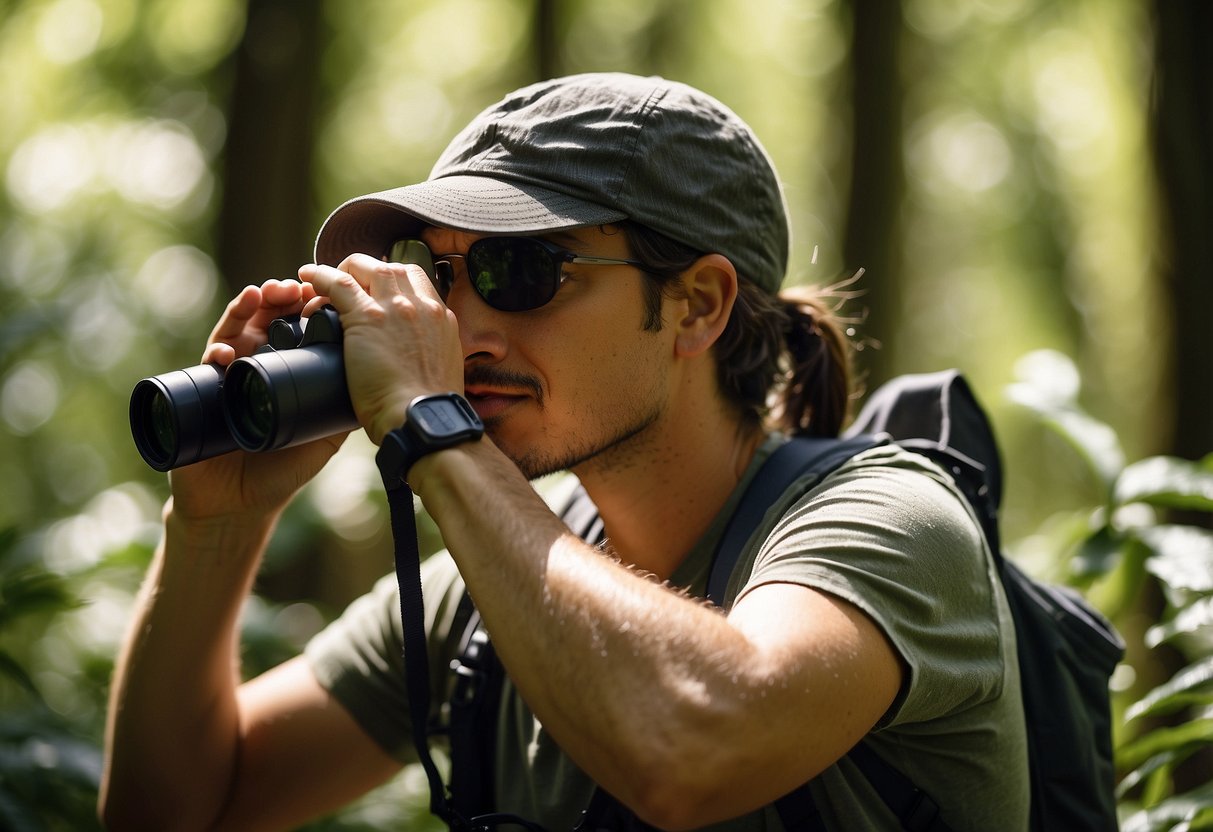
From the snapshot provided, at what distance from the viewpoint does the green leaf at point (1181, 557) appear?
99.6 inches

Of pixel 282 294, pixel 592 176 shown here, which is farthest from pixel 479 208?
pixel 282 294

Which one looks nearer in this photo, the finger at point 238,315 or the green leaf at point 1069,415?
the finger at point 238,315

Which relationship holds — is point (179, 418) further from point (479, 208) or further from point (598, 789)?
point (598, 789)

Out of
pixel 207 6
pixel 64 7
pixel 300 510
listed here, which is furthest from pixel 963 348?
pixel 300 510

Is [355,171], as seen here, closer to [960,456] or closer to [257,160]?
[257,160]

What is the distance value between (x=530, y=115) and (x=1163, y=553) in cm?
181

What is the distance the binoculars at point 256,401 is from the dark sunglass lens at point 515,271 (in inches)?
14.7

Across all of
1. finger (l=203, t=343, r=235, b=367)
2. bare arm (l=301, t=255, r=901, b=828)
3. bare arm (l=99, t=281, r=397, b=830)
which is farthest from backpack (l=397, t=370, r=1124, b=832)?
finger (l=203, t=343, r=235, b=367)

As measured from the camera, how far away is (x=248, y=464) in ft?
8.17

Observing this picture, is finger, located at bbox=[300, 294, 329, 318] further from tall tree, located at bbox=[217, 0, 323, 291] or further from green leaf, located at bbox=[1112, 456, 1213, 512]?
tall tree, located at bbox=[217, 0, 323, 291]

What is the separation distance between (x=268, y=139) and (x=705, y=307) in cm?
498

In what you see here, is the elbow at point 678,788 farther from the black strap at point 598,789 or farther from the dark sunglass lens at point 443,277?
the dark sunglass lens at point 443,277

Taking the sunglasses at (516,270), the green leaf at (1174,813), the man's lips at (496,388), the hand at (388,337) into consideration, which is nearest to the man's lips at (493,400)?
the man's lips at (496,388)

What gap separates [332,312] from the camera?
6.45 ft
